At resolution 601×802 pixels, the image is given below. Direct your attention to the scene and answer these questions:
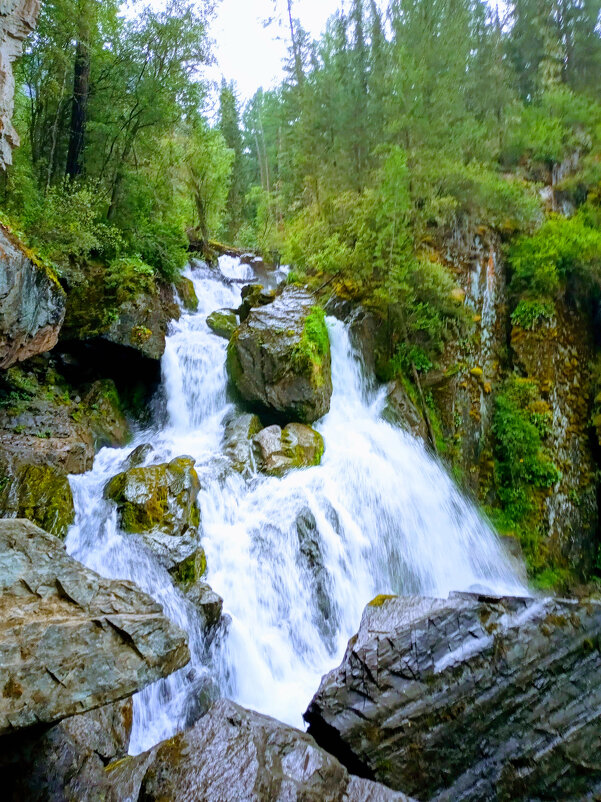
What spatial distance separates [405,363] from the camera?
1170 centimetres

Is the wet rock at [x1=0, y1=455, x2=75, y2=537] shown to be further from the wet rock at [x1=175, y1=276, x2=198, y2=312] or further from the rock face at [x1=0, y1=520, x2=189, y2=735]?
the wet rock at [x1=175, y1=276, x2=198, y2=312]

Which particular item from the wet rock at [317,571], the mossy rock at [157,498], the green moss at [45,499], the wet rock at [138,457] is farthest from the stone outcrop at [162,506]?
the wet rock at [317,571]

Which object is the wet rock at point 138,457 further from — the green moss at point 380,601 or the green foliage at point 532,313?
the green foliage at point 532,313

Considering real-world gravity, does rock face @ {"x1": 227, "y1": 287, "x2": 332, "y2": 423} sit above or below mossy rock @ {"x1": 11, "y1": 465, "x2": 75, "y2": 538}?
above

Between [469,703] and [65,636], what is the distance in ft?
13.1

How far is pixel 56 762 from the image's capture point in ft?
12.2

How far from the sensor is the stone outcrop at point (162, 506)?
6430 mm

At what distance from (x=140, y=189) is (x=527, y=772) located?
1484cm

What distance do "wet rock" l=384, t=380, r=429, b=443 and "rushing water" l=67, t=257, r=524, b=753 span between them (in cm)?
28

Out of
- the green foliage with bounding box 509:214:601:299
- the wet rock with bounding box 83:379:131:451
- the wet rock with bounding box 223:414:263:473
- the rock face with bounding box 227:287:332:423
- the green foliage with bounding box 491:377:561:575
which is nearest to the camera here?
the wet rock with bounding box 223:414:263:473

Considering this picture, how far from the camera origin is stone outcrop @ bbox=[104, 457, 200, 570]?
643 cm

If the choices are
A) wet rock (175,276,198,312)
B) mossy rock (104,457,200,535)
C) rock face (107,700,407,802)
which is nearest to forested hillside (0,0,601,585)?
wet rock (175,276,198,312)

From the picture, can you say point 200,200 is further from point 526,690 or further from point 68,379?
point 526,690

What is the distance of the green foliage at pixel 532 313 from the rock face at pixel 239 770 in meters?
10.9
